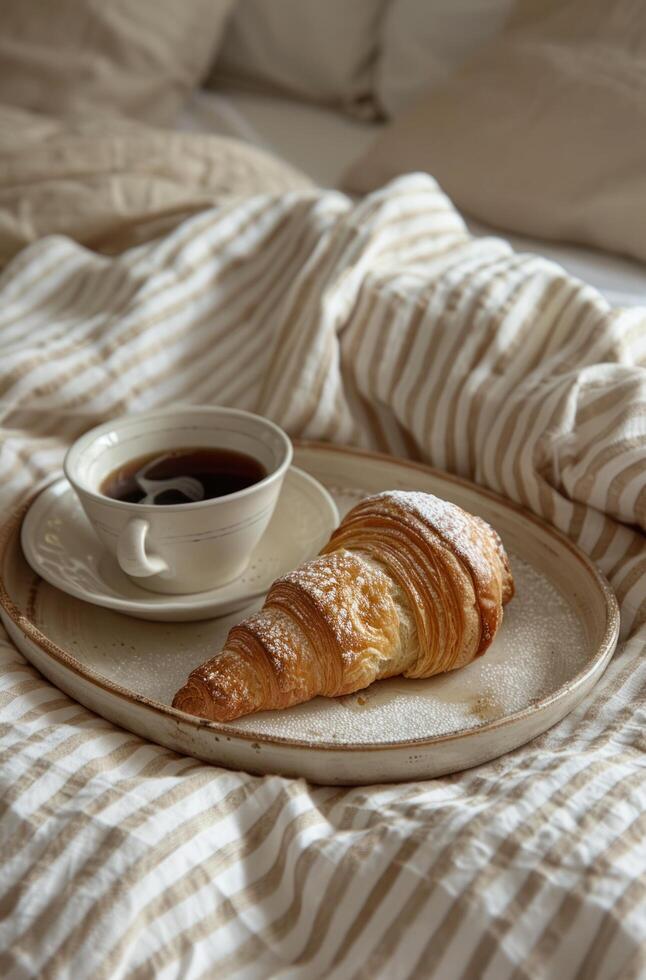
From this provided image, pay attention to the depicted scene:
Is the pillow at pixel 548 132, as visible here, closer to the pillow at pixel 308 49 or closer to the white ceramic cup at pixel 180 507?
the pillow at pixel 308 49

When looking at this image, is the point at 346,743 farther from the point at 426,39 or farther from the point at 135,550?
the point at 426,39

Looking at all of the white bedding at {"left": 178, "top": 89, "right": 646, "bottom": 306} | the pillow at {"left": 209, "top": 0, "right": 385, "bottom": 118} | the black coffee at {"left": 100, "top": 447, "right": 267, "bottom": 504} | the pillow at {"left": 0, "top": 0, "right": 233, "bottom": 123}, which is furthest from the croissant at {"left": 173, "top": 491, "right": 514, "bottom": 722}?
the pillow at {"left": 209, "top": 0, "right": 385, "bottom": 118}

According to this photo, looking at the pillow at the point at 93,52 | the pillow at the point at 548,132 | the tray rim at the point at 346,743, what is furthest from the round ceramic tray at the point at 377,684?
the pillow at the point at 93,52

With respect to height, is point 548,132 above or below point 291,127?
above

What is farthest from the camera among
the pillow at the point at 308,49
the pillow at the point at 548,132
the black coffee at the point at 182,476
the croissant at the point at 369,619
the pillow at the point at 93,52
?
the pillow at the point at 308,49

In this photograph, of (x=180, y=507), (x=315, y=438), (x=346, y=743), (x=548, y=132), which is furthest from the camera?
(x=548, y=132)

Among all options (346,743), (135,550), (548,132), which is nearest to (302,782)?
(346,743)
